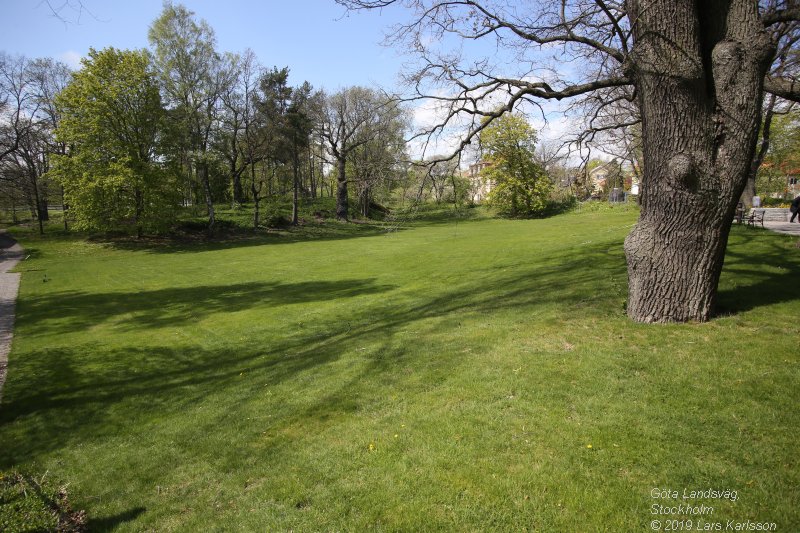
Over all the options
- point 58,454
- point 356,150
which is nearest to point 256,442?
point 58,454

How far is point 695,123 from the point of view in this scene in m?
5.78

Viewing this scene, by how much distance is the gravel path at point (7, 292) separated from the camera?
9.52m

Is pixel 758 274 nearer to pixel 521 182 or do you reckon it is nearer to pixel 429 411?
pixel 429 411

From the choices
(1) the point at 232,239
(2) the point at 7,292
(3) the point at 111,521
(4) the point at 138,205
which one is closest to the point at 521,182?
(1) the point at 232,239

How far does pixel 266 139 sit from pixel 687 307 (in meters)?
33.4

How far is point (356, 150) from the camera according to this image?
1841 inches

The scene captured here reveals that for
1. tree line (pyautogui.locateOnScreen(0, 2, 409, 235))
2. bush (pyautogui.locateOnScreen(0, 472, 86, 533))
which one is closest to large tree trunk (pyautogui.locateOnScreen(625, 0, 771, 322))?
bush (pyautogui.locateOnScreen(0, 472, 86, 533))

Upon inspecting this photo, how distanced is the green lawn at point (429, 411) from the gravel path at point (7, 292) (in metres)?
0.31

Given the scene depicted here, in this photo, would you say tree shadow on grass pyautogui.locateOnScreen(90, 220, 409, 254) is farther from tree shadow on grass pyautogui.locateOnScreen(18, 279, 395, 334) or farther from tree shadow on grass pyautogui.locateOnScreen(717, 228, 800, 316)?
tree shadow on grass pyautogui.locateOnScreen(717, 228, 800, 316)

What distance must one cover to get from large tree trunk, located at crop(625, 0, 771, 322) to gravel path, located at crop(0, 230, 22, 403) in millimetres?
11531

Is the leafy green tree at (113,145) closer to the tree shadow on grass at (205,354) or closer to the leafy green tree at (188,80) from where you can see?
the leafy green tree at (188,80)

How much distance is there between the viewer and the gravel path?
9.52 metres

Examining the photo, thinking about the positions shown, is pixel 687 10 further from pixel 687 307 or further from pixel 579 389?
pixel 579 389

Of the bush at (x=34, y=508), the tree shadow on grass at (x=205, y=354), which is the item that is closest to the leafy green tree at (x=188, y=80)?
the tree shadow on grass at (x=205, y=354)
